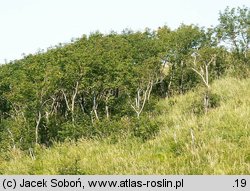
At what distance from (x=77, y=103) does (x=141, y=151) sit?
14753mm

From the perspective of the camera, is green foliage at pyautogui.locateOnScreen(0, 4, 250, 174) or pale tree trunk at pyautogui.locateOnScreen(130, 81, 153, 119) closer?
green foliage at pyautogui.locateOnScreen(0, 4, 250, 174)

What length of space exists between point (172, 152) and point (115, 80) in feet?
37.8

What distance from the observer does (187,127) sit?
15.3 metres

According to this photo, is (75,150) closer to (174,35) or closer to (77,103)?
(77,103)

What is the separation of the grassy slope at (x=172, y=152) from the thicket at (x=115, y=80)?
138cm

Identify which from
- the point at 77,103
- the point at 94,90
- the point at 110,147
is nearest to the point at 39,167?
the point at 110,147

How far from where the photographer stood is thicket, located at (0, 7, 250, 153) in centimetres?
2117

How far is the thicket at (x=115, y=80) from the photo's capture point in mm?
21172

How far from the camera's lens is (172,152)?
515 inches

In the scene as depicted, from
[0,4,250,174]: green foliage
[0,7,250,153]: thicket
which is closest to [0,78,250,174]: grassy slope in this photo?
[0,4,250,174]: green foliage

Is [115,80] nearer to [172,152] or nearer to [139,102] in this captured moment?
[139,102]

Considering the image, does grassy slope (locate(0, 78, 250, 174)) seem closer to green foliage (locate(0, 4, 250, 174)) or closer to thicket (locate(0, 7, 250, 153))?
green foliage (locate(0, 4, 250, 174))

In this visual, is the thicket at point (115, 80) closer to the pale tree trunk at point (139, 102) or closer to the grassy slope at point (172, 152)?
the pale tree trunk at point (139, 102)

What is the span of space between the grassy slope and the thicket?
1.38 m
